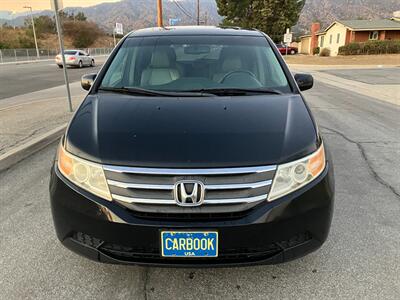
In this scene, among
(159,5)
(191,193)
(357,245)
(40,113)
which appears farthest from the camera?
(159,5)

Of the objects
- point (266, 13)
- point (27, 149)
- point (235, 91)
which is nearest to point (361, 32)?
point (266, 13)

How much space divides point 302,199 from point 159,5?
1893 centimetres

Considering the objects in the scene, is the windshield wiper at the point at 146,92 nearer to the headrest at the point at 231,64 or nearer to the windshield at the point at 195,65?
the windshield at the point at 195,65

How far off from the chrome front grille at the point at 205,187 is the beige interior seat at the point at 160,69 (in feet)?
4.76

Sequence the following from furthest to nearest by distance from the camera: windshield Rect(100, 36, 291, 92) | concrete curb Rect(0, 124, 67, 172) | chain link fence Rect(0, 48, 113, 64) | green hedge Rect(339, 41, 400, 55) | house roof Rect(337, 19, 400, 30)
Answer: house roof Rect(337, 19, 400, 30) < chain link fence Rect(0, 48, 113, 64) < green hedge Rect(339, 41, 400, 55) < concrete curb Rect(0, 124, 67, 172) < windshield Rect(100, 36, 291, 92)

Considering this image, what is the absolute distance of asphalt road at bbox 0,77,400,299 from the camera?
2.47 m

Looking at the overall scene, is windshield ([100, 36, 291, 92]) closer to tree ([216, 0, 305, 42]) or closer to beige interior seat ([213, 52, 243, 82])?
beige interior seat ([213, 52, 243, 82])

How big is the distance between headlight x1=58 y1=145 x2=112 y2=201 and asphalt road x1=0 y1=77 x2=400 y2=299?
0.73m

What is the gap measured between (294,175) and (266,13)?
49.4 meters

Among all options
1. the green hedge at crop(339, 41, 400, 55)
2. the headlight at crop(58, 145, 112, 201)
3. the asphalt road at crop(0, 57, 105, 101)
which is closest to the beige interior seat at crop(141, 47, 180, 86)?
the headlight at crop(58, 145, 112, 201)

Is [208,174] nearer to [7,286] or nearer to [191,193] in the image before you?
[191,193]

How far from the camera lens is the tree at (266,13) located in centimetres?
4822

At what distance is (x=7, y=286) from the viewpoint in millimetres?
2545

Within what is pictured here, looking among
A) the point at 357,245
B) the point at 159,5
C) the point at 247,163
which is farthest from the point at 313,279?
the point at 159,5
